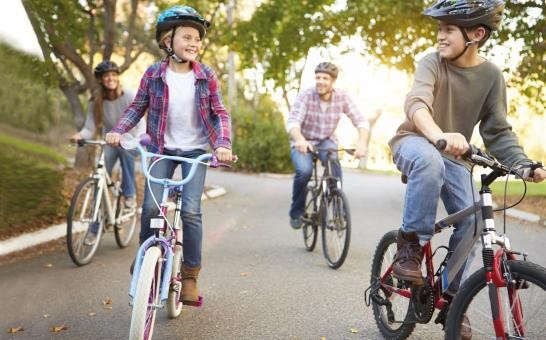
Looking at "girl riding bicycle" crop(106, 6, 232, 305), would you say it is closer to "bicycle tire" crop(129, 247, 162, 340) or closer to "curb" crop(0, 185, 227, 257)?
"bicycle tire" crop(129, 247, 162, 340)

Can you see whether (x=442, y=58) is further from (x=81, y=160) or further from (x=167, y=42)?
(x=81, y=160)

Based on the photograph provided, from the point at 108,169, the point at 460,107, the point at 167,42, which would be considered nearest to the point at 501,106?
the point at 460,107

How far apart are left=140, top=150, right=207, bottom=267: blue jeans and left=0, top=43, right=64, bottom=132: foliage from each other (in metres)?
3.37

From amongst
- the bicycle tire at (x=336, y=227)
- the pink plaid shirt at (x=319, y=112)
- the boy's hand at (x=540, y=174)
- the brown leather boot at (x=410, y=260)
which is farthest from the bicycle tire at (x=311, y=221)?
the boy's hand at (x=540, y=174)

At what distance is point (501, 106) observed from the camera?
142 inches

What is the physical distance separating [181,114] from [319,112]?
296 cm

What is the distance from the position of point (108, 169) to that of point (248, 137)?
641 inches

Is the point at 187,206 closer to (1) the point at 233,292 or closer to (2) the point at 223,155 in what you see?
(2) the point at 223,155

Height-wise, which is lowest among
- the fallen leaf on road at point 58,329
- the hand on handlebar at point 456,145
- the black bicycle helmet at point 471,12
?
the fallen leaf on road at point 58,329

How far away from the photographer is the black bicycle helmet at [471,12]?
10.8ft

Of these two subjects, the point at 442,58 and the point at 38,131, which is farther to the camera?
the point at 38,131

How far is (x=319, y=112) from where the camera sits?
276 inches

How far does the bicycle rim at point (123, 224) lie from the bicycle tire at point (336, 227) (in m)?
2.18

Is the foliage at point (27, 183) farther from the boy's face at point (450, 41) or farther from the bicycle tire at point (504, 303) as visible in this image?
the bicycle tire at point (504, 303)
